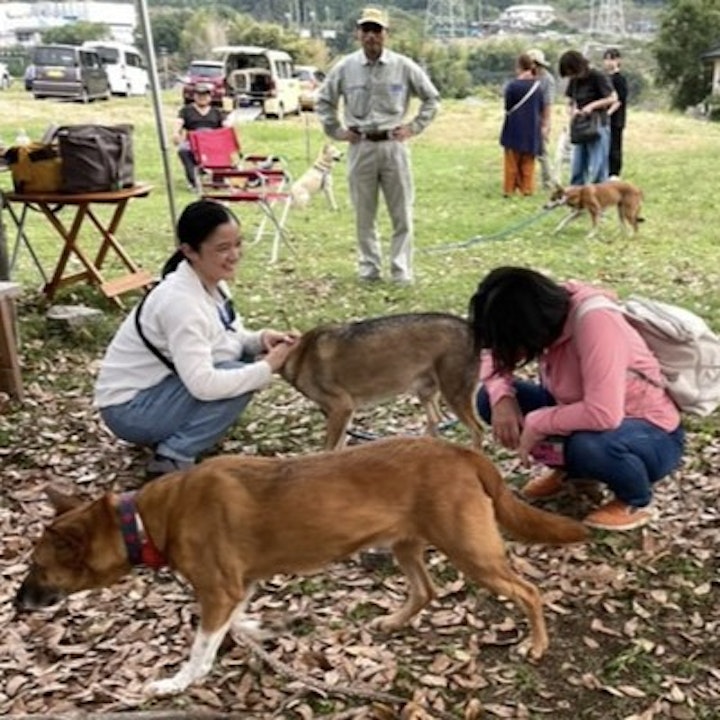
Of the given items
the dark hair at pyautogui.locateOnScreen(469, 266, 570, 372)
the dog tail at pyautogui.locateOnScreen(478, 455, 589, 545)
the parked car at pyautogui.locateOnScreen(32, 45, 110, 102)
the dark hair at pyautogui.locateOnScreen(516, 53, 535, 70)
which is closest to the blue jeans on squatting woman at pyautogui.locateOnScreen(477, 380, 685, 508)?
the dark hair at pyautogui.locateOnScreen(469, 266, 570, 372)

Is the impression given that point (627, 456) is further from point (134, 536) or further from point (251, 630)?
point (134, 536)

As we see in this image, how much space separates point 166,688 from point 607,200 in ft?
30.6

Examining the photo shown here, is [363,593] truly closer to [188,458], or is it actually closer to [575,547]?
[575,547]

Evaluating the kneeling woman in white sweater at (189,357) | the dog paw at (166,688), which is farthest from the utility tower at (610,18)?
the dog paw at (166,688)

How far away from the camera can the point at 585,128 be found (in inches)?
480

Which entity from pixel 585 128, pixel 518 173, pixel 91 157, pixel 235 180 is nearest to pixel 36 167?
pixel 91 157

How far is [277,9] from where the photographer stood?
4856 cm

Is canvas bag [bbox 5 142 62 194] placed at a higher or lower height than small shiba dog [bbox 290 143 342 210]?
higher

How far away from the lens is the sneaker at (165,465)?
4.55m

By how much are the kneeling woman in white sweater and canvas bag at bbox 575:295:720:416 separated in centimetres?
173

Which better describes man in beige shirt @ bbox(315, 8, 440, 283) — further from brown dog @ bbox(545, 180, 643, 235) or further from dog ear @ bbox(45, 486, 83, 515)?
dog ear @ bbox(45, 486, 83, 515)

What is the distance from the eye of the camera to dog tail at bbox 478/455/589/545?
315 cm

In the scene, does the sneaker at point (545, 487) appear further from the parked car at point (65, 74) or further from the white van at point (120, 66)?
the white van at point (120, 66)

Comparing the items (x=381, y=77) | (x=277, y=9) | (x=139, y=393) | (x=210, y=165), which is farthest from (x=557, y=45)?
(x=139, y=393)
